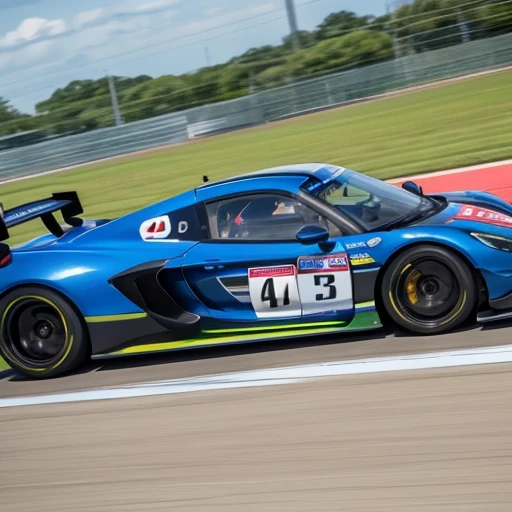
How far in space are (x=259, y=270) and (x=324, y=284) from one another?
447mm

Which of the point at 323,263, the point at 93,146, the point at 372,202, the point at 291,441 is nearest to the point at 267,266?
the point at 323,263

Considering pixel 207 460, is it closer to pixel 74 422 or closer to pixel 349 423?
pixel 349 423

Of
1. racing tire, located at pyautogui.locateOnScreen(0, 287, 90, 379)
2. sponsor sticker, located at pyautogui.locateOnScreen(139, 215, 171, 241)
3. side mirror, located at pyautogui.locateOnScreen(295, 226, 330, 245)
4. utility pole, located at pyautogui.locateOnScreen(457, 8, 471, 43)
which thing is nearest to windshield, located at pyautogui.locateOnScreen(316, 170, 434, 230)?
side mirror, located at pyautogui.locateOnScreen(295, 226, 330, 245)

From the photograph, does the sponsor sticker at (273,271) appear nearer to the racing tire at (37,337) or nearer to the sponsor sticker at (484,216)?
the sponsor sticker at (484,216)

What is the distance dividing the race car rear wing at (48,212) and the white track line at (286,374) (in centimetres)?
143

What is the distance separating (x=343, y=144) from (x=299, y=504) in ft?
52.1

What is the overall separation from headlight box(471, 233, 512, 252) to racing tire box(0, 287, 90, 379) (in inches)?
111

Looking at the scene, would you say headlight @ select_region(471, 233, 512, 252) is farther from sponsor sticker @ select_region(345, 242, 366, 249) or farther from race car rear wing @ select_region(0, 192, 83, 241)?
race car rear wing @ select_region(0, 192, 83, 241)

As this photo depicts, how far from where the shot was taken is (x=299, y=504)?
3.72 m

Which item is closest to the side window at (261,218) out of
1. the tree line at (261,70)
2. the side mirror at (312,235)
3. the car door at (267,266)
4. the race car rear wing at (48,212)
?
the car door at (267,266)

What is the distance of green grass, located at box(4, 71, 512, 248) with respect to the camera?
15.4 m

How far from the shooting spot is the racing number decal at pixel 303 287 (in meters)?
5.78

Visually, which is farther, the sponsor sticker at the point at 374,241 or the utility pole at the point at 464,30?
the utility pole at the point at 464,30

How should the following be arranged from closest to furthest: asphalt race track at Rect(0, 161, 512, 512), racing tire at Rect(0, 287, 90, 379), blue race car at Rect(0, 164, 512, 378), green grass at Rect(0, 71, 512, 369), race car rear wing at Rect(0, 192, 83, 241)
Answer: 1. asphalt race track at Rect(0, 161, 512, 512)
2. blue race car at Rect(0, 164, 512, 378)
3. racing tire at Rect(0, 287, 90, 379)
4. race car rear wing at Rect(0, 192, 83, 241)
5. green grass at Rect(0, 71, 512, 369)
